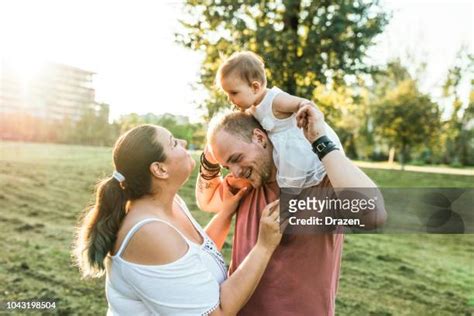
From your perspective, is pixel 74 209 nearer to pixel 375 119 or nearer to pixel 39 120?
pixel 39 120

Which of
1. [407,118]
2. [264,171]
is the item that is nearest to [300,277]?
[264,171]

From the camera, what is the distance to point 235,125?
1.69m

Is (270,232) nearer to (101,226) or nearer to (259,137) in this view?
(259,137)

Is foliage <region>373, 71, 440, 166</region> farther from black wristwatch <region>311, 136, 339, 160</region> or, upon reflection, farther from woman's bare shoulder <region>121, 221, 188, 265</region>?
woman's bare shoulder <region>121, 221, 188, 265</region>

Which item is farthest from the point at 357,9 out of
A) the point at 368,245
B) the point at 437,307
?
the point at 437,307

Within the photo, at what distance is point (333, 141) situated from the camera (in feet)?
4.98

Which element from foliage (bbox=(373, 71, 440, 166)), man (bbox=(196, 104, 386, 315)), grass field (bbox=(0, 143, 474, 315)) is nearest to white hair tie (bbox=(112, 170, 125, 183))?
man (bbox=(196, 104, 386, 315))

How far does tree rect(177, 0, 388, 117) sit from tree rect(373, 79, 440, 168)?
770cm

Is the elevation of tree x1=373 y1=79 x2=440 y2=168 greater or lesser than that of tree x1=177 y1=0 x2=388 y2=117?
lesser

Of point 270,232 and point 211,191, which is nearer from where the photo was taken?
point 270,232

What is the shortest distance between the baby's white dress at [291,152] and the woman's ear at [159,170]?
0.34 meters

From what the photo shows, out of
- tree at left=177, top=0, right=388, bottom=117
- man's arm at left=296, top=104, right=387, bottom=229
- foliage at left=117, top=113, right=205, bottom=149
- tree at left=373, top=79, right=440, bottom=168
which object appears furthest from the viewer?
tree at left=373, top=79, right=440, bottom=168

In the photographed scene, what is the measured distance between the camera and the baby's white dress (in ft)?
5.27

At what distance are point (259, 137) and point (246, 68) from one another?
0.62 metres
